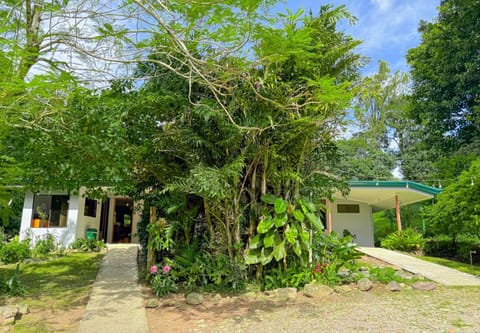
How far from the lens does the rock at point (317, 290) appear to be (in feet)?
18.0

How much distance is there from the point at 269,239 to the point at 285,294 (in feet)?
3.04

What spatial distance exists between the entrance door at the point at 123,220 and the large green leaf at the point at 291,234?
10716 millimetres

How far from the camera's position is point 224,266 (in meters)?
5.96

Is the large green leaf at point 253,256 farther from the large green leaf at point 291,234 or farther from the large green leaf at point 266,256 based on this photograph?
the large green leaf at point 291,234

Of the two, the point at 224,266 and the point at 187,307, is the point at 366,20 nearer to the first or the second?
the point at 224,266

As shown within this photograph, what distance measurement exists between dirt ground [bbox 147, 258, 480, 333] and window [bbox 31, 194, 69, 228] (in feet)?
26.8

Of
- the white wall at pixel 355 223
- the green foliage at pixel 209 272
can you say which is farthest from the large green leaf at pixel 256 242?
the white wall at pixel 355 223

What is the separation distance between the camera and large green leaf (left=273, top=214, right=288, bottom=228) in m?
5.74

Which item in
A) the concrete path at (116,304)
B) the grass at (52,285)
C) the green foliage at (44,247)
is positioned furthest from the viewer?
the green foliage at (44,247)

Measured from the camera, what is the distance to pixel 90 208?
13.2 meters

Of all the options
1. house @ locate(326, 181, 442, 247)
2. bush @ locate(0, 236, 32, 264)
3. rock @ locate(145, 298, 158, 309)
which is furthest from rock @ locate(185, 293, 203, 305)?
house @ locate(326, 181, 442, 247)

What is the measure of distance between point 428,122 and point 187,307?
14934mm

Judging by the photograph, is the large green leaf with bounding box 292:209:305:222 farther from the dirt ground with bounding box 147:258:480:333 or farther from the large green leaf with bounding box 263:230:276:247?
the dirt ground with bounding box 147:258:480:333

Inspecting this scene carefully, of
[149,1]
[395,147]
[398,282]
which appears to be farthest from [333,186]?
[395,147]
